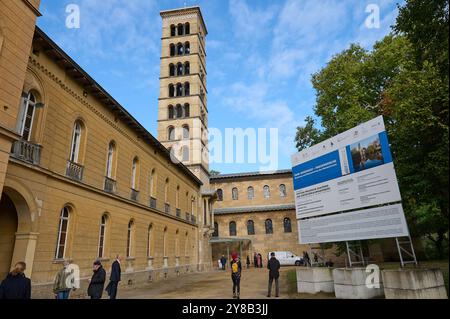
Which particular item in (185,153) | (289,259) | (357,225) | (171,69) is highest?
(171,69)

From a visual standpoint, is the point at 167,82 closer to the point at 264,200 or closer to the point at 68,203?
the point at 264,200

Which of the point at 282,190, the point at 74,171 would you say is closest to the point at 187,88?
the point at 282,190

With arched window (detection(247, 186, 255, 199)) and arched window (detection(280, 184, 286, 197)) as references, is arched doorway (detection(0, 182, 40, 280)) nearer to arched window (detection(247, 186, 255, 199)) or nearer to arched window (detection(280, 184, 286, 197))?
arched window (detection(247, 186, 255, 199))

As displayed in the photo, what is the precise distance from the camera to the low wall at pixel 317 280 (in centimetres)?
1198

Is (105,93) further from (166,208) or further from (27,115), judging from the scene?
(166,208)

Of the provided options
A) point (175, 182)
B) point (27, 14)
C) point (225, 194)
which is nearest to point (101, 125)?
point (27, 14)

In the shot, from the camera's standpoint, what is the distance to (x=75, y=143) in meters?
14.4

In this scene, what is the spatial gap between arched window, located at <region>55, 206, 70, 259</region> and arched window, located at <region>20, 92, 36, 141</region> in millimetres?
3632

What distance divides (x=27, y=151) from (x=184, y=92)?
3104 centimetres

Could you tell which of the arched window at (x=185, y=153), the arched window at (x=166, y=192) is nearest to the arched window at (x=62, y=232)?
the arched window at (x=166, y=192)

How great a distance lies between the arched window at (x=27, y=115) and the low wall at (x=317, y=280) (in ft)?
40.3

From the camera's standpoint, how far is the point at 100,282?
9.58 metres

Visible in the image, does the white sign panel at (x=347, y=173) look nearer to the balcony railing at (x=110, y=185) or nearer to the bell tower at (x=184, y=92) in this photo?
the balcony railing at (x=110, y=185)

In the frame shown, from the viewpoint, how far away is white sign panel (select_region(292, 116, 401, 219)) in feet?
32.7
